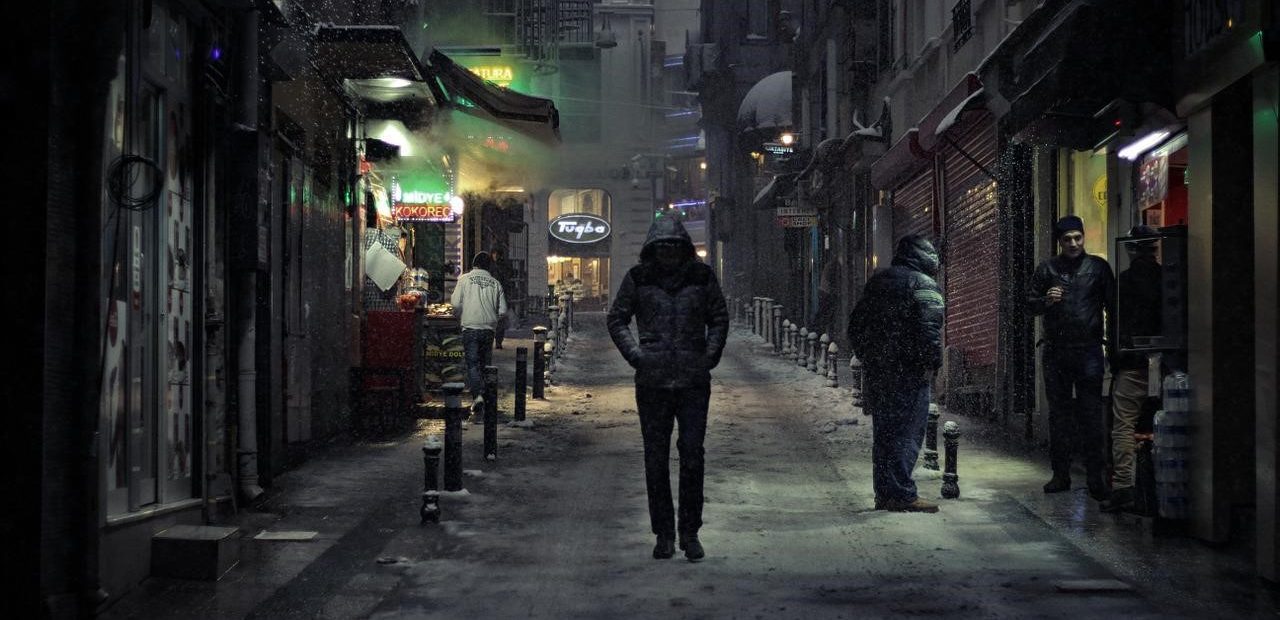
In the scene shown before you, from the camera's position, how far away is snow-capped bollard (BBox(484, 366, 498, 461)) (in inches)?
470

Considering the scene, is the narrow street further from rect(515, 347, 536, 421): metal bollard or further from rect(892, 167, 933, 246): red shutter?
rect(892, 167, 933, 246): red shutter

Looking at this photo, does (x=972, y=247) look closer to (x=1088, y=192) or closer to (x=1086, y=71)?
(x=1088, y=192)

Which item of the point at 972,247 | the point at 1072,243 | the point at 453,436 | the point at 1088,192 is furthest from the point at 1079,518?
the point at 972,247

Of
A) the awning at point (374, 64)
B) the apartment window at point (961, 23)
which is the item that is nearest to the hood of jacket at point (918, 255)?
the awning at point (374, 64)

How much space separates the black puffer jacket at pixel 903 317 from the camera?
29.9 feet

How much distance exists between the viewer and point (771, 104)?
3647cm

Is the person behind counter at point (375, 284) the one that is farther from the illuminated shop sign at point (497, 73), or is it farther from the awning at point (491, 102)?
the illuminated shop sign at point (497, 73)

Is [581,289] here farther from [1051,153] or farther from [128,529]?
[128,529]

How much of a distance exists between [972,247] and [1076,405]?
8.09 meters

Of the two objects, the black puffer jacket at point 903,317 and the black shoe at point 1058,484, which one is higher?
the black puffer jacket at point 903,317

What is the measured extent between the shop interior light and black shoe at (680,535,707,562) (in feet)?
18.7

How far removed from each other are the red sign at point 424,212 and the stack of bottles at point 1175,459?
586 inches

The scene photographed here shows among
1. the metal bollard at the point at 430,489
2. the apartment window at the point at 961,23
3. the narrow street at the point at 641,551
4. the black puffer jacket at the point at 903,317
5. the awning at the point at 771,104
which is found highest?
the awning at the point at 771,104

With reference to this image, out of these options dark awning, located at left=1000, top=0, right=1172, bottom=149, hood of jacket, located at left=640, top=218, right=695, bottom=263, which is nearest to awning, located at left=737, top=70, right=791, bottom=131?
dark awning, located at left=1000, top=0, right=1172, bottom=149
